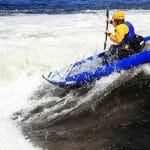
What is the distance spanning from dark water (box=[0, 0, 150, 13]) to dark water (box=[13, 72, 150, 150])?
12505mm

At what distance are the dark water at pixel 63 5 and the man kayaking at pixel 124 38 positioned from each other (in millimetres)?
12128

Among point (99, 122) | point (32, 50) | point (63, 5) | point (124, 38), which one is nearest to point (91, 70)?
point (124, 38)

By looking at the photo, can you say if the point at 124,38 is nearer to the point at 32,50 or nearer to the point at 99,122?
the point at 99,122

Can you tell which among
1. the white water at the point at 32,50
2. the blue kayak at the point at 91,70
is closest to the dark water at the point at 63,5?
the white water at the point at 32,50

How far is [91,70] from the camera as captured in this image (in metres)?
8.88

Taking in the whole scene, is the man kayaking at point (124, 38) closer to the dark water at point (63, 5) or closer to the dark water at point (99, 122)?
the dark water at point (99, 122)

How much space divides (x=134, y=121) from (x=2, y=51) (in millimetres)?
5222

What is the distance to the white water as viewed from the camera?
27.8ft

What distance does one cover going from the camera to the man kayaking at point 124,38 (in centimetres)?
853

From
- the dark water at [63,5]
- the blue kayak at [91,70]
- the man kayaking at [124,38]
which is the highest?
the man kayaking at [124,38]

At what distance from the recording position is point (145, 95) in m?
8.15

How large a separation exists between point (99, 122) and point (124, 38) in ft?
6.83

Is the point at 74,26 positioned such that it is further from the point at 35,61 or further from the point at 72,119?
the point at 72,119

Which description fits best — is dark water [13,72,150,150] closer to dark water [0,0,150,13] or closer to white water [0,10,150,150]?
white water [0,10,150,150]
